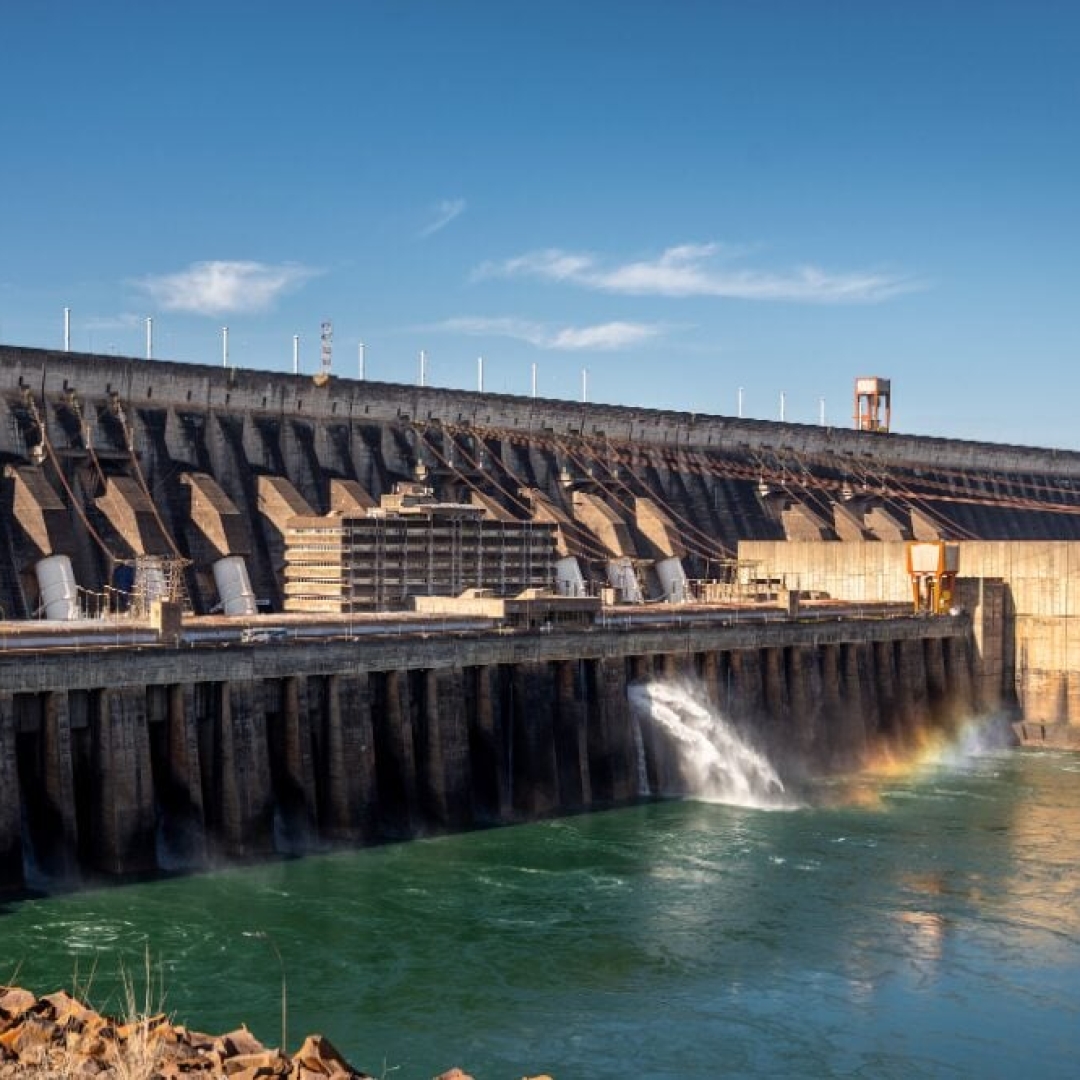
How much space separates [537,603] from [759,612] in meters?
12.6

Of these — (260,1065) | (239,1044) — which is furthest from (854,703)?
(260,1065)

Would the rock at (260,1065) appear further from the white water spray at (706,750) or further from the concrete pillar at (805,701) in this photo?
the concrete pillar at (805,701)

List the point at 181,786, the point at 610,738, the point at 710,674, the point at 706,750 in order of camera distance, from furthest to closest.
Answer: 1. the point at 710,674
2. the point at 706,750
3. the point at 610,738
4. the point at 181,786

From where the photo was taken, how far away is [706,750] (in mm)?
54875

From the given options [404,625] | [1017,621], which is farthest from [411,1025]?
[1017,621]

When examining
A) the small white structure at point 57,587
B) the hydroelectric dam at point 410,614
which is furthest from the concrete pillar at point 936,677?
the small white structure at point 57,587

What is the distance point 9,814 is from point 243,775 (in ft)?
21.9

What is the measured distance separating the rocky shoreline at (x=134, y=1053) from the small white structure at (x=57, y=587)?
37.6 m

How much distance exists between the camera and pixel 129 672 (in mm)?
40688

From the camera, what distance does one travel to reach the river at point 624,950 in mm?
28500

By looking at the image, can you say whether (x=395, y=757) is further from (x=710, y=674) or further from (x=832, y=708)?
(x=832, y=708)

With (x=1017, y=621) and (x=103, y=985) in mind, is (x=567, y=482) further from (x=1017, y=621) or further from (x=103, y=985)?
(x=103, y=985)

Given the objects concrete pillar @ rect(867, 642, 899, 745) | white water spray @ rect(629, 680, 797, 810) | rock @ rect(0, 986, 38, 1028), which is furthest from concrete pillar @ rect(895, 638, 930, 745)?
rock @ rect(0, 986, 38, 1028)

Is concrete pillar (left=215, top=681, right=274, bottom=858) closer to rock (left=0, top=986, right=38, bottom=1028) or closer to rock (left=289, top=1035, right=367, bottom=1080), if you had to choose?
rock (left=0, top=986, right=38, bottom=1028)
